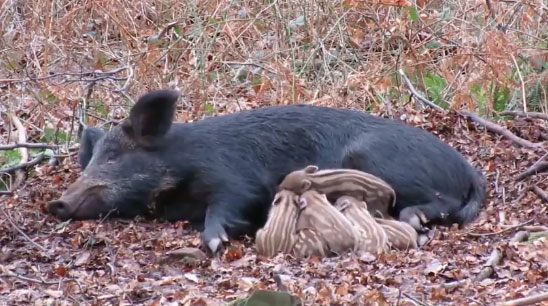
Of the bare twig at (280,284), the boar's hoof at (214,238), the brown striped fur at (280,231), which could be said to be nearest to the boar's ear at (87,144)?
the boar's hoof at (214,238)

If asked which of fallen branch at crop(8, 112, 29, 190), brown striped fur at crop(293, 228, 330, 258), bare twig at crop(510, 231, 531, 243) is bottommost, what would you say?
A: fallen branch at crop(8, 112, 29, 190)

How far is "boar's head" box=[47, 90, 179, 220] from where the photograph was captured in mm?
6883

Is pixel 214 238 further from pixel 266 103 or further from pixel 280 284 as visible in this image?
pixel 266 103

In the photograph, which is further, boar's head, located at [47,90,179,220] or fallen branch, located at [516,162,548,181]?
fallen branch, located at [516,162,548,181]

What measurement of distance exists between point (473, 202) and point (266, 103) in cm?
337

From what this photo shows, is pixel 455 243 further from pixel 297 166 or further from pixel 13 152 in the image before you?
pixel 13 152

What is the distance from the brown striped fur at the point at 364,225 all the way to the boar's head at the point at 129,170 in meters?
1.33

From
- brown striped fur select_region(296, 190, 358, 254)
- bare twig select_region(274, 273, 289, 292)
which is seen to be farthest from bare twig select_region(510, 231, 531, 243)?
bare twig select_region(274, 273, 289, 292)

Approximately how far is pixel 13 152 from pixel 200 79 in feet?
6.87

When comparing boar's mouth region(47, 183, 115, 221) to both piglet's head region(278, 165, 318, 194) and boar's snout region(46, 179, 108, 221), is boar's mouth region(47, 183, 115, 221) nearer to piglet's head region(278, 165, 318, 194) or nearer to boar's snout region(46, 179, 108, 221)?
boar's snout region(46, 179, 108, 221)

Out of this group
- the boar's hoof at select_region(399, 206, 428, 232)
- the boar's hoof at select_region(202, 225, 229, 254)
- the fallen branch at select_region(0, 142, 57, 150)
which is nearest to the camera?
the boar's hoof at select_region(202, 225, 229, 254)

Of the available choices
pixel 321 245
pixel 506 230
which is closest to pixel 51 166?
pixel 321 245

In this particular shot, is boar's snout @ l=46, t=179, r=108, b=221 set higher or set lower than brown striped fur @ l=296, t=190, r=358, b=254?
lower

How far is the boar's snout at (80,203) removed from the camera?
682 cm
